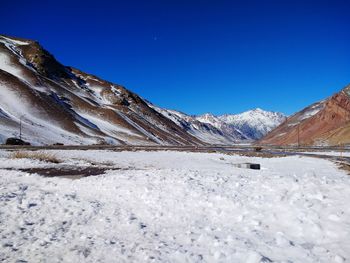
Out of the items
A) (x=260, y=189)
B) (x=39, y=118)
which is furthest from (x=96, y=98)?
(x=260, y=189)

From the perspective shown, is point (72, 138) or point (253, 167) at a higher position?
point (72, 138)

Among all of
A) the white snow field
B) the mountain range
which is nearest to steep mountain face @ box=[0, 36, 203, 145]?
the mountain range

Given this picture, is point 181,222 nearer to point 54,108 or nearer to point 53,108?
point 53,108

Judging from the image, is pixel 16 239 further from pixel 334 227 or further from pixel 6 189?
pixel 334 227

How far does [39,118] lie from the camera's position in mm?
114562

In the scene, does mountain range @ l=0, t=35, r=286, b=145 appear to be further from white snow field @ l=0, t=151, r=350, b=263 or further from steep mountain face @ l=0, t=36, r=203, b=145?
white snow field @ l=0, t=151, r=350, b=263

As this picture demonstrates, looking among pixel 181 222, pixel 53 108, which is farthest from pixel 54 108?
pixel 181 222

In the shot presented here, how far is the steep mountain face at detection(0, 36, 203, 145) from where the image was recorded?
103 m

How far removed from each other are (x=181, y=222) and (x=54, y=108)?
Answer: 124044mm

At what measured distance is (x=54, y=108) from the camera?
126875mm

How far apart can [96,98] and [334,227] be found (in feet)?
611

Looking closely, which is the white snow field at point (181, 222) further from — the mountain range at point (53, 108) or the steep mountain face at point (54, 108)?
the steep mountain face at point (54, 108)

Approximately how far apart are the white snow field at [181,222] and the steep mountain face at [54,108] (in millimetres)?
70261

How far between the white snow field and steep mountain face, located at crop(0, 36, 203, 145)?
70261mm
